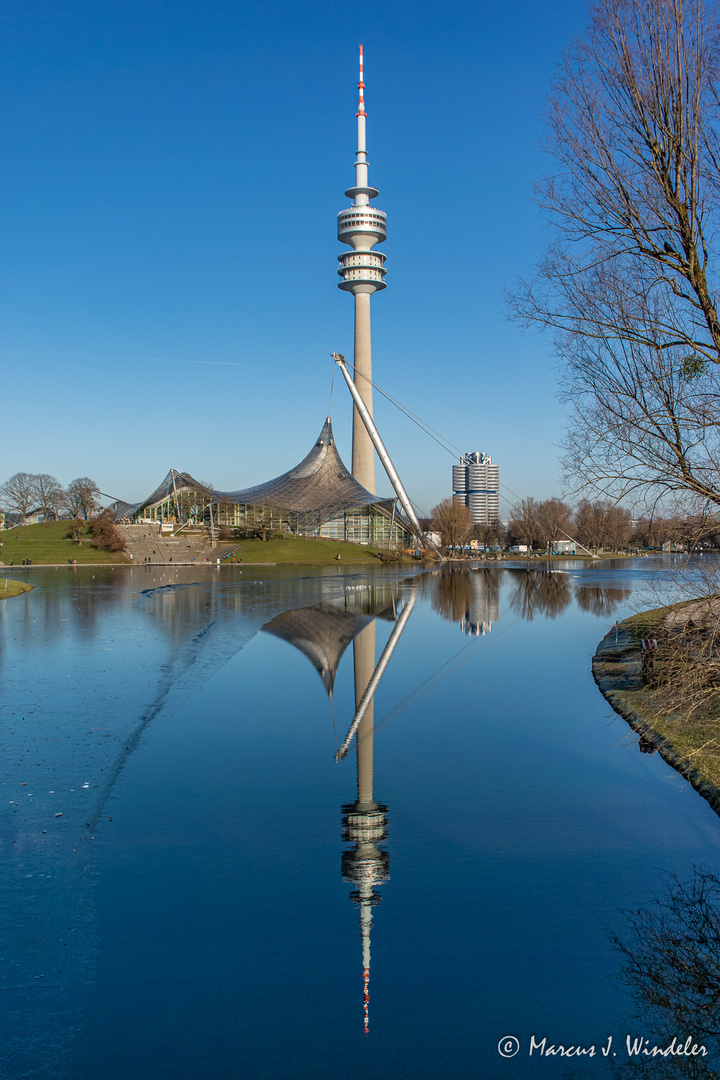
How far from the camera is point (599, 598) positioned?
35938 millimetres

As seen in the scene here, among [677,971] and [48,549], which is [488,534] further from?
[677,971]

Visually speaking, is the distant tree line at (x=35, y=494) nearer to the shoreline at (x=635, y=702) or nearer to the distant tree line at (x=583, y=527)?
the distant tree line at (x=583, y=527)

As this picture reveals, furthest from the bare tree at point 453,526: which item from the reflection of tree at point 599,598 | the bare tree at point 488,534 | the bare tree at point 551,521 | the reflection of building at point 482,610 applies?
the reflection of tree at point 599,598

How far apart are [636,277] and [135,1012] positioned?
7.82 meters

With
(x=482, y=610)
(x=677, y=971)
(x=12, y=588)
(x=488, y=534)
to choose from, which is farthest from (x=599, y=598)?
(x=488, y=534)

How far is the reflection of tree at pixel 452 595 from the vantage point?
95.9ft

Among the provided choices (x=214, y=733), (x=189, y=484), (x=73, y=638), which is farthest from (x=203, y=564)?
(x=214, y=733)

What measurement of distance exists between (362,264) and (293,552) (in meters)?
58.1

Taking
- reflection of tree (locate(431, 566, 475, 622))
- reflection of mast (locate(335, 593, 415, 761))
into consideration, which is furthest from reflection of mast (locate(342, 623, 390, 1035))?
reflection of tree (locate(431, 566, 475, 622))

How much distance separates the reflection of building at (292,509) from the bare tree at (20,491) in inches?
498

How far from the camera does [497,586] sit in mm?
43656

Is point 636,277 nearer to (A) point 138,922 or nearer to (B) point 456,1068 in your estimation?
(B) point 456,1068

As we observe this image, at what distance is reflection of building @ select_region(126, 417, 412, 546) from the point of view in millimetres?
89375

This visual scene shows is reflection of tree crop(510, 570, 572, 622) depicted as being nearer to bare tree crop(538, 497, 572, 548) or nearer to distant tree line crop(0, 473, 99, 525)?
bare tree crop(538, 497, 572, 548)
